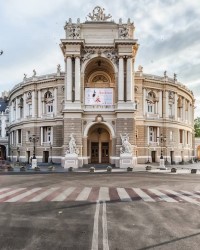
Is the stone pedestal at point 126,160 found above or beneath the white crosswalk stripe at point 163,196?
above

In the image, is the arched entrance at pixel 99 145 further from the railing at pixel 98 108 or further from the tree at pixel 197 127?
the tree at pixel 197 127

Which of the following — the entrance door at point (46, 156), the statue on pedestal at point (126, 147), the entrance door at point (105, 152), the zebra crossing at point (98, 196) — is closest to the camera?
the zebra crossing at point (98, 196)

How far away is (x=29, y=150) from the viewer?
53750 millimetres

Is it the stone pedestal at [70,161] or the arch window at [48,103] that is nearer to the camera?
the stone pedestal at [70,161]

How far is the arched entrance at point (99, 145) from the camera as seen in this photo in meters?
46.7

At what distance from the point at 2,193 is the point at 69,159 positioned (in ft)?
74.1

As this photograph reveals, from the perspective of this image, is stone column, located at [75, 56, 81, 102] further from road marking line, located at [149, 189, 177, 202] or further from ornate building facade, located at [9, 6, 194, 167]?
road marking line, located at [149, 189, 177, 202]

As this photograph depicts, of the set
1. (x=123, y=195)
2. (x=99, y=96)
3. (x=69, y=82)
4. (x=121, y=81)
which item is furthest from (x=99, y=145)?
(x=123, y=195)

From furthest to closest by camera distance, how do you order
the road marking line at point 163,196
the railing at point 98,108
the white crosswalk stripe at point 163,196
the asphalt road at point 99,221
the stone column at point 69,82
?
the railing at point 98,108 < the stone column at point 69,82 < the road marking line at point 163,196 < the white crosswalk stripe at point 163,196 < the asphalt road at point 99,221

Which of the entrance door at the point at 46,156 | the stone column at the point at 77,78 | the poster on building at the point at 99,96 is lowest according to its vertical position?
the entrance door at the point at 46,156

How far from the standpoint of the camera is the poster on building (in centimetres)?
4194

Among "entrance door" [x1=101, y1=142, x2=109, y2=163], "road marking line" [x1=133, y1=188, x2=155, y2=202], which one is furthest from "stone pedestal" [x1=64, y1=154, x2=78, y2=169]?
"road marking line" [x1=133, y1=188, x2=155, y2=202]

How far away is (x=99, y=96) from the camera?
42000 millimetres

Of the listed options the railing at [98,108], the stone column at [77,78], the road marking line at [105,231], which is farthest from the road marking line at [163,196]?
the stone column at [77,78]
